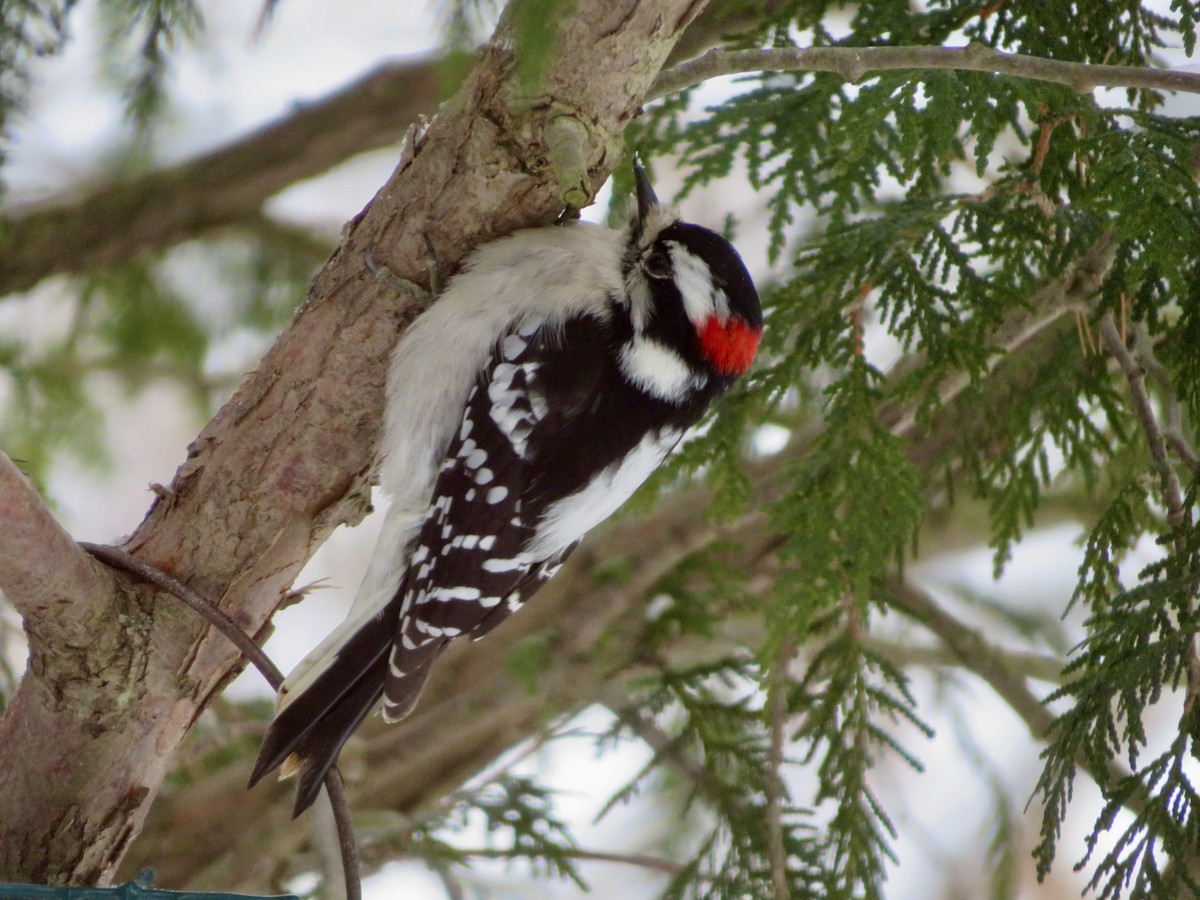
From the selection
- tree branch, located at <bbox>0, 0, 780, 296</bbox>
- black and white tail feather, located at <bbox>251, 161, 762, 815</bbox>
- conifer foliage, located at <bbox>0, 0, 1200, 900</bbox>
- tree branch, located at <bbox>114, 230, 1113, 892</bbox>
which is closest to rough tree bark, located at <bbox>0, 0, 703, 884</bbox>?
black and white tail feather, located at <bbox>251, 161, 762, 815</bbox>

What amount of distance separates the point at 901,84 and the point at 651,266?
682 millimetres

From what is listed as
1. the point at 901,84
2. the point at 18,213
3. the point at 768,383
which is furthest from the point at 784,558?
the point at 18,213

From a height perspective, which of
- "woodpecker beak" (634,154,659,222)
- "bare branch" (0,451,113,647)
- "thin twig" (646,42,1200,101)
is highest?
"woodpecker beak" (634,154,659,222)

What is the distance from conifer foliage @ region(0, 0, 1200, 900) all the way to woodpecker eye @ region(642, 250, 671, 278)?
0.70 feet

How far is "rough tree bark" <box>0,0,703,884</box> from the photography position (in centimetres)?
210

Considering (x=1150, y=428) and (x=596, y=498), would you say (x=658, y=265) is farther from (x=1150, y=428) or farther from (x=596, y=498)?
(x=1150, y=428)

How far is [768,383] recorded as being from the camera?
2.67 meters

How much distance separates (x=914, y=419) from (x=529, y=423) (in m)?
0.90

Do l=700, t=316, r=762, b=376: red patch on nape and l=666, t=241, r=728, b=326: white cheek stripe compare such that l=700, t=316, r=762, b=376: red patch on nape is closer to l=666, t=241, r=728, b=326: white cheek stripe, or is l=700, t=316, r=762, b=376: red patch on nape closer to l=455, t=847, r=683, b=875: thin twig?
l=666, t=241, r=728, b=326: white cheek stripe

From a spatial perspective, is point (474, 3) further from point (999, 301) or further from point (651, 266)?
point (999, 301)

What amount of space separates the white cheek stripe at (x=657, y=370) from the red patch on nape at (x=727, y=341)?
56 millimetres

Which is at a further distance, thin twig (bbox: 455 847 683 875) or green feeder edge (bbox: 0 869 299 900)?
thin twig (bbox: 455 847 683 875)

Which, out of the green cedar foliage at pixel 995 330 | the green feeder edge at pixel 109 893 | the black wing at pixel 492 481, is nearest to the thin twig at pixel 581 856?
the green cedar foliage at pixel 995 330

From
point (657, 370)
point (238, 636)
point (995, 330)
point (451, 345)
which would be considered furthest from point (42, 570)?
point (995, 330)
